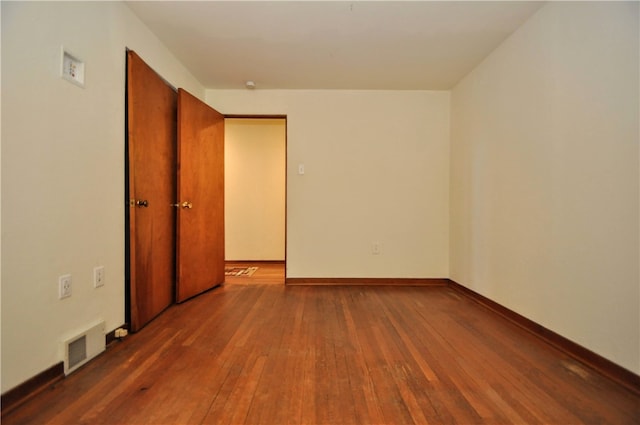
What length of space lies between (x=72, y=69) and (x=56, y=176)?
1.91 ft

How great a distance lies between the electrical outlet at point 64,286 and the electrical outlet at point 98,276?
170 mm

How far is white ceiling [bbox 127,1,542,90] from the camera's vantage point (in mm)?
1838

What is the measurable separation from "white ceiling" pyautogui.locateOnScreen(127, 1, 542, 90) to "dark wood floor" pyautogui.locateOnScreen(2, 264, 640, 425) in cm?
217

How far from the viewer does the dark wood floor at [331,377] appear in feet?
3.72

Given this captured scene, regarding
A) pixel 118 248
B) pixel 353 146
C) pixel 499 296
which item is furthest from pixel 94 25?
pixel 499 296

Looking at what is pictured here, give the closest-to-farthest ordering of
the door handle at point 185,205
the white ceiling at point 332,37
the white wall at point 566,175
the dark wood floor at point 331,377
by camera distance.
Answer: the dark wood floor at point 331,377
the white wall at point 566,175
the white ceiling at point 332,37
the door handle at point 185,205

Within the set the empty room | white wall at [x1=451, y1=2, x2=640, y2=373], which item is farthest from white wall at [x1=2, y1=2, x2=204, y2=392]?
white wall at [x1=451, y1=2, x2=640, y2=373]

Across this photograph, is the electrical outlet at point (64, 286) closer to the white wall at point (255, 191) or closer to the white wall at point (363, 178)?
the white wall at point (363, 178)

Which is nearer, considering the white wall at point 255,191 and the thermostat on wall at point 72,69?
the thermostat on wall at point 72,69

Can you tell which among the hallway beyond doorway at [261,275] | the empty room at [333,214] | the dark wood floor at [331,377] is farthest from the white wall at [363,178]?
the dark wood floor at [331,377]

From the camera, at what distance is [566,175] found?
167cm

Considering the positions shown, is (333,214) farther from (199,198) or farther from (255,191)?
(255,191)

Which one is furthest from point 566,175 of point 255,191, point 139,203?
point 255,191

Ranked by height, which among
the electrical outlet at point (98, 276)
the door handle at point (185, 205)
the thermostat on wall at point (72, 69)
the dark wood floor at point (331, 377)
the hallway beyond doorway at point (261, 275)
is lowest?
the dark wood floor at point (331, 377)
